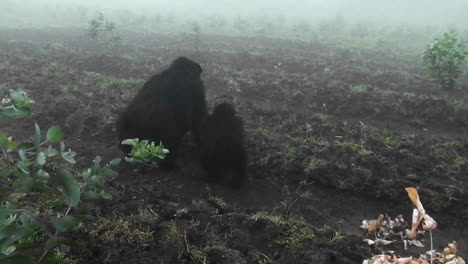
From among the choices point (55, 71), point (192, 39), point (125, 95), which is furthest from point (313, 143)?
point (192, 39)

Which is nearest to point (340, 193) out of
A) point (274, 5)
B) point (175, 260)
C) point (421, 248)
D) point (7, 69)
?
point (421, 248)

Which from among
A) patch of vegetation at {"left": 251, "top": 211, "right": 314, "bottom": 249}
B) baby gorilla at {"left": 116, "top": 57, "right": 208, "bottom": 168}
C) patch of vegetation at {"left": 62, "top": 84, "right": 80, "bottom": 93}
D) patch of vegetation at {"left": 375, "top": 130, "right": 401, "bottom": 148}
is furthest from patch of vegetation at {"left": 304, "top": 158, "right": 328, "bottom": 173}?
patch of vegetation at {"left": 62, "top": 84, "right": 80, "bottom": 93}

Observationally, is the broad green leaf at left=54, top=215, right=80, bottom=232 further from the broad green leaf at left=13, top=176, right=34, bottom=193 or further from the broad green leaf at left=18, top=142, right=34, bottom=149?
the broad green leaf at left=18, top=142, right=34, bottom=149

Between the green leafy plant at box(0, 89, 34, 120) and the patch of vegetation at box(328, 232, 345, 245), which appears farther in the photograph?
the patch of vegetation at box(328, 232, 345, 245)

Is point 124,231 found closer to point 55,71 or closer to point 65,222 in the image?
point 65,222

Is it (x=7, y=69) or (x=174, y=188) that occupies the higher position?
(x=7, y=69)

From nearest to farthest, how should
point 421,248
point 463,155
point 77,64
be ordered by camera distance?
point 421,248, point 463,155, point 77,64

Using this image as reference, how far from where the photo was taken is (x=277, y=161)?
5.52m

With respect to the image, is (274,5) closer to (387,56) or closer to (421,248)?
(387,56)

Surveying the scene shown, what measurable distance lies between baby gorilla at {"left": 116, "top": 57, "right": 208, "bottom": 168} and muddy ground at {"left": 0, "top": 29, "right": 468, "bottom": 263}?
473 mm

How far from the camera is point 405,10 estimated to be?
3800 cm

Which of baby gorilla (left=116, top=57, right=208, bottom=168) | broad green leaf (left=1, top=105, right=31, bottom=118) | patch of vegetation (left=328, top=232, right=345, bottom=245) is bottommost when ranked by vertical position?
patch of vegetation (left=328, top=232, right=345, bottom=245)

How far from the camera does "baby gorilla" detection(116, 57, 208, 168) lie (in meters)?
4.85

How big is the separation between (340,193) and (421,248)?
3.99 feet
